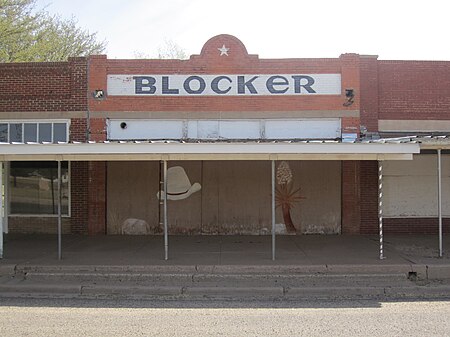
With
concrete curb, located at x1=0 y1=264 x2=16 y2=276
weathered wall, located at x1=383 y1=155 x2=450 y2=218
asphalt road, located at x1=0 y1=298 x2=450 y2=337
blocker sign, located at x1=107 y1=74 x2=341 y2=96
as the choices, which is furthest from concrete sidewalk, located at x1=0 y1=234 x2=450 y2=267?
blocker sign, located at x1=107 y1=74 x2=341 y2=96

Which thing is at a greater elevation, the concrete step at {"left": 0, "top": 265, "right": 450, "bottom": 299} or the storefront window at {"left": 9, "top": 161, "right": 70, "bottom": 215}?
the storefront window at {"left": 9, "top": 161, "right": 70, "bottom": 215}

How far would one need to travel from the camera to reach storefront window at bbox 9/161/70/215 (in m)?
13.2

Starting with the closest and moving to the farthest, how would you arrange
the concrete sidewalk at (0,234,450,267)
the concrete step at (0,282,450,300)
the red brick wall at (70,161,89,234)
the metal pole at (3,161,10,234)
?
the concrete step at (0,282,450,300)
the concrete sidewalk at (0,234,450,267)
the red brick wall at (70,161,89,234)
the metal pole at (3,161,10,234)

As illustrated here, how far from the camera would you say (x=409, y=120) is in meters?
13.3

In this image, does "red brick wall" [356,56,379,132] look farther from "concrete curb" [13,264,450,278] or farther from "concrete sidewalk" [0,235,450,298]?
"concrete curb" [13,264,450,278]

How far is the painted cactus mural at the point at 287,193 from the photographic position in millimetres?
13086

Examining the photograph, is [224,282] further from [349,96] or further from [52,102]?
[52,102]

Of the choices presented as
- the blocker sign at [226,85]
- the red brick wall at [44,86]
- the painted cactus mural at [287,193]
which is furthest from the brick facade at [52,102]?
the painted cactus mural at [287,193]

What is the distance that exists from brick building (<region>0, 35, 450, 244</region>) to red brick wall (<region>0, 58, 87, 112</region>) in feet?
0.10

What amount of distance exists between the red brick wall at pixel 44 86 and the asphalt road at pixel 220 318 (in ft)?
23.9

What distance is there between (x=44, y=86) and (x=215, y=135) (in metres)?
5.37

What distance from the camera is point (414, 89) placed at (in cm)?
1338

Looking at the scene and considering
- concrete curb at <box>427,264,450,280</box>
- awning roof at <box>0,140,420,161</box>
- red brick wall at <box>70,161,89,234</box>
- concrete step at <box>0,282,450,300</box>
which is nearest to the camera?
concrete step at <box>0,282,450,300</box>

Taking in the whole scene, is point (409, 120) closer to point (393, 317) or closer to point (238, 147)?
point (238, 147)
